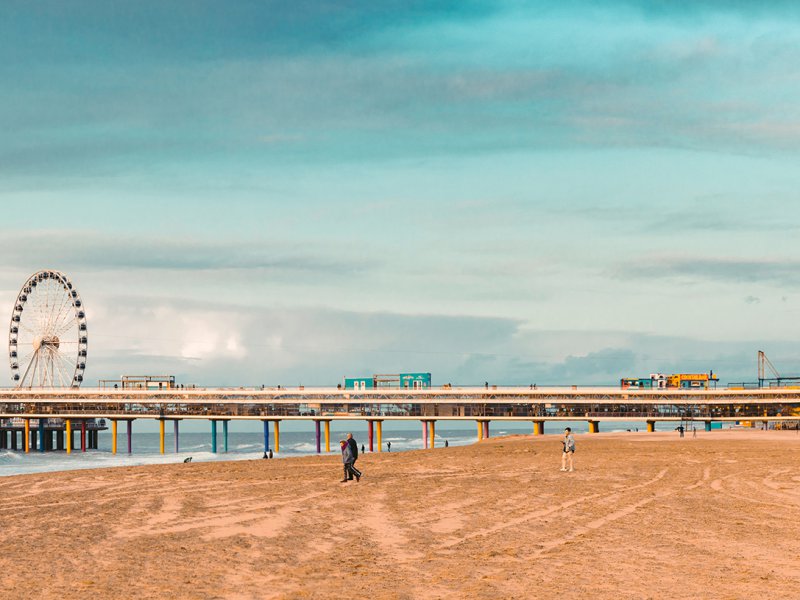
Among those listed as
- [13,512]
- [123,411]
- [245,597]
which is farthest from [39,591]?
[123,411]

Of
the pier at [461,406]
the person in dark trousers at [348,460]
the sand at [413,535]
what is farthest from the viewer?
the pier at [461,406]

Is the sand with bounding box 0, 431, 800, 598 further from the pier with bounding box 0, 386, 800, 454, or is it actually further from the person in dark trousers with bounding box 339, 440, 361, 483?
the pier with bounding box 0, 386, 800, 454

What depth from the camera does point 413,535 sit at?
22109mm

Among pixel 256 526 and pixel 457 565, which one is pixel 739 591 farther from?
pixel 256 526

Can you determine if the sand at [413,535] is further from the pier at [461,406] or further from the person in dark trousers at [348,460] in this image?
the pier at [461,406]

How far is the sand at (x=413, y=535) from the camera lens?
16359mm

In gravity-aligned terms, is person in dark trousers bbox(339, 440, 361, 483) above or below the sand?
above

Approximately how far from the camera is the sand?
16359mm

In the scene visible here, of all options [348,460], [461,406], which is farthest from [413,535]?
[461,406]

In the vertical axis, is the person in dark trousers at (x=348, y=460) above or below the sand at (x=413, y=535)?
above

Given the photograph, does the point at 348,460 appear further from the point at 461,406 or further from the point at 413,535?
the point at 461,406

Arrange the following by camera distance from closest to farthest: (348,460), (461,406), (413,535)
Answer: (413,535) < (348,460) < (461,406)

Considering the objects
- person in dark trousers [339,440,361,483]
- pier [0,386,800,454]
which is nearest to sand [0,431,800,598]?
person in dark trousers [339,440,361,483]

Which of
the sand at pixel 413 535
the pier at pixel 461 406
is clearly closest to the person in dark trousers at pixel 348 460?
the sand at pixel 413 535
